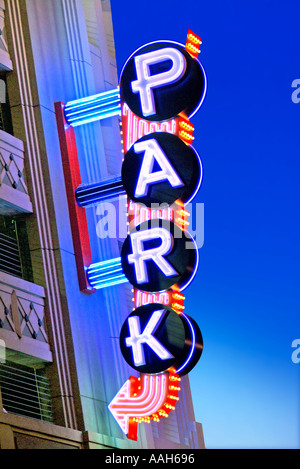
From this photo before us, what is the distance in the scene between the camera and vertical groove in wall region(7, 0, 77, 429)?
739 inches

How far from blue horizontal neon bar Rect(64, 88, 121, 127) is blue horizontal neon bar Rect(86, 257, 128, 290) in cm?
296

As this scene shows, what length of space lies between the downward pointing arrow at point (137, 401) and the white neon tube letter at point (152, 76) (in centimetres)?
494

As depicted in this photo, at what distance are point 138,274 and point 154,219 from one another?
104 centimetres

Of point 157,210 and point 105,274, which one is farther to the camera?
point 105,274

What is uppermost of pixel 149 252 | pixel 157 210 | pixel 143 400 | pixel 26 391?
pixel 157 210

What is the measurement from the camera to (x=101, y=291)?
821 inches

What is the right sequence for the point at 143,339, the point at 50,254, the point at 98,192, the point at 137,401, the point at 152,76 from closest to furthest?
1. the point at 143,339
2. the point at 137,401
3. the point at 152,76
4. the point at 50,254
5. the point at 98,192

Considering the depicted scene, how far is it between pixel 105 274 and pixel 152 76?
12.7 feet

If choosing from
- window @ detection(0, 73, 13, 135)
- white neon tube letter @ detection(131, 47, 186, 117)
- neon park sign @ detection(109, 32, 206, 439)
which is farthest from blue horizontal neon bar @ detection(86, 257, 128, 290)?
window @ detection(0, 73, 13, 135)

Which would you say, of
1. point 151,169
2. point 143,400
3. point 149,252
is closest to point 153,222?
point 149,252

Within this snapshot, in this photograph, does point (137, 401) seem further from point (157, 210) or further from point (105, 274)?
point (157, 210)

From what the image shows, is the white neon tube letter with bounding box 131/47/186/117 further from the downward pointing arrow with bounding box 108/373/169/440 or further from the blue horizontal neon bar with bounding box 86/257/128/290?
the downward pointing arrow with bounding box 108/373/169/440

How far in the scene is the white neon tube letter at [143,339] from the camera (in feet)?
58.8

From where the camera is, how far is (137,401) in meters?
18.2
